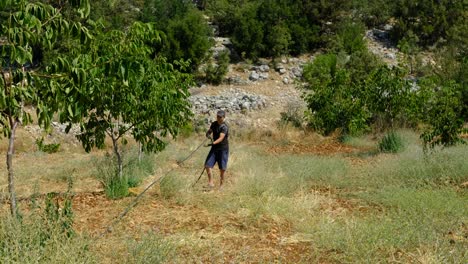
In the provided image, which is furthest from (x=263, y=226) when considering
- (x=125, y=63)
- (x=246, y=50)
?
(x=246, y=50)

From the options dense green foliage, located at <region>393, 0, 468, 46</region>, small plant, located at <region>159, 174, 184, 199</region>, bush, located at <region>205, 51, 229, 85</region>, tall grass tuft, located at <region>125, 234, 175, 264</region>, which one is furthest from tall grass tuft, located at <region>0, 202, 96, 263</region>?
dense green foliage, located at <region>393, 0, 468, 46</region>

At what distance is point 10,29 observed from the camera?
10.7 feet

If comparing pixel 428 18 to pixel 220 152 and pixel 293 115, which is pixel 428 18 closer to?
pixel 293 115

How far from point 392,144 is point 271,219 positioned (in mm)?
8760

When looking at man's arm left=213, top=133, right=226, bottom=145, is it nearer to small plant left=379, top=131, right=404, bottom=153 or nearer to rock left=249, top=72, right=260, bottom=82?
small plant left=379, top=131, right=404, bottom=153

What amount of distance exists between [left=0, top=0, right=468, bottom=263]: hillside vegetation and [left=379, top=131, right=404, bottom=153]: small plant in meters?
0.08

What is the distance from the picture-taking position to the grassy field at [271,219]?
13.9ft

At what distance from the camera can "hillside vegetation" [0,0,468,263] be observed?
150 inches

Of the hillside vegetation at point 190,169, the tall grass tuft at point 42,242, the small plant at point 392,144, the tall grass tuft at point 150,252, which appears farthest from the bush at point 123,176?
the small plant at point 392,144

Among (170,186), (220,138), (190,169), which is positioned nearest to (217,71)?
(190,169)

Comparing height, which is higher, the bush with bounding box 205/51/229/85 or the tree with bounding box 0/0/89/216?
the tree with bounding box 0/0/89/216

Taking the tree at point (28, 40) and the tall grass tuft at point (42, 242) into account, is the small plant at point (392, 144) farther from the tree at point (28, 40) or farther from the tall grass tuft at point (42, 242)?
the tree at point (28, 40)

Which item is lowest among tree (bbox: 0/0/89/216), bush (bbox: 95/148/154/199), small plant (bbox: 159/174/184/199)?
bush (bbox: 95/148/154/199)

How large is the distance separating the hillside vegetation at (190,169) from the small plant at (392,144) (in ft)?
0.25
